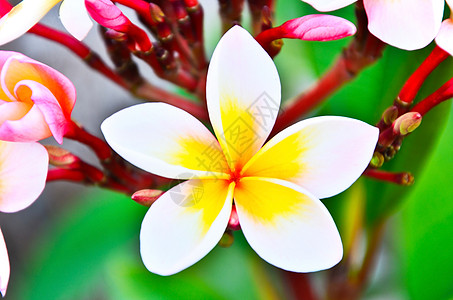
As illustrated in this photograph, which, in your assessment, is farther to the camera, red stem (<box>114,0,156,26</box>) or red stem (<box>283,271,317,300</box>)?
red stem (<box>283,271,317,300</box>)

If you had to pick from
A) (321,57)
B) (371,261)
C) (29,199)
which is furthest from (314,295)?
(29,199)

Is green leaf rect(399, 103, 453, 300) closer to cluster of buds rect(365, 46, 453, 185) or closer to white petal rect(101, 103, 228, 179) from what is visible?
cluster of buds rect(365, 46, 453, 185)

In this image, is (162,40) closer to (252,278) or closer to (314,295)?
(314,295)

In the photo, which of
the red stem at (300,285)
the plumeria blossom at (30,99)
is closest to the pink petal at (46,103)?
the plumeria blossom at (30,99)

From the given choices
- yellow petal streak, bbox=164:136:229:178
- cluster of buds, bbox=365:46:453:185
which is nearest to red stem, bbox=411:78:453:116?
cluster of buds, bbox=365:46:453:185

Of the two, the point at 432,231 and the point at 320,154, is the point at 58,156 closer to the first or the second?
the point at 320,154

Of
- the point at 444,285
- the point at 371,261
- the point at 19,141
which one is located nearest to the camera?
the point at 19,141

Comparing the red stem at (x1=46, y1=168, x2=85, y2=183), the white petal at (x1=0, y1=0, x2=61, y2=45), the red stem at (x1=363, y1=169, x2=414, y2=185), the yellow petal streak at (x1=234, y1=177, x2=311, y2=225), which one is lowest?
the red stem at (x1=363, y1=169, x2=414, y2=185)

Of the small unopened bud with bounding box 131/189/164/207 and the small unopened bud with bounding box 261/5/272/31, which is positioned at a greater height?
the small unopened bud with bounding box 261/5/272/31
